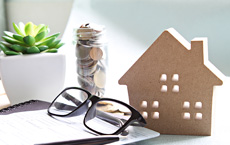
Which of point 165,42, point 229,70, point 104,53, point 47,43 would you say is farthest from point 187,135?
point 229,70

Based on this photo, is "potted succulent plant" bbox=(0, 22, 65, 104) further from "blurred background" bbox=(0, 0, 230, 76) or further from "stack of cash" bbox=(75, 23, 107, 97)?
"blurred background" bbox=(0, 0, 230, 76)

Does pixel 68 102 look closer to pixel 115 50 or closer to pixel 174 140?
pixel 174 140

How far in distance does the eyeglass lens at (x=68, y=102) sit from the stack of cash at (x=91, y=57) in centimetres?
7

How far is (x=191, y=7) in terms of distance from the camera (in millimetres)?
1319

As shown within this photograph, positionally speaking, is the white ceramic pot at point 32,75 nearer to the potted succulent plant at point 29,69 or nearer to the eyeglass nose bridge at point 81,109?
the potted succulent plant at point 29,69

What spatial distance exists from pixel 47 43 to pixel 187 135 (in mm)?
349

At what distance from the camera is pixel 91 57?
0.66 m

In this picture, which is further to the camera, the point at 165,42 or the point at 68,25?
the point at 68,25

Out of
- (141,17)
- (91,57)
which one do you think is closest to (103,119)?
(91,57)

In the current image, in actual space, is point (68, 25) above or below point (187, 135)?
above

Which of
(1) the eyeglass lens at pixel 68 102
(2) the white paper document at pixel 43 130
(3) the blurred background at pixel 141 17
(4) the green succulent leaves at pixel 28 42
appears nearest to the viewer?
(2) the white paper document at pixel 43 130

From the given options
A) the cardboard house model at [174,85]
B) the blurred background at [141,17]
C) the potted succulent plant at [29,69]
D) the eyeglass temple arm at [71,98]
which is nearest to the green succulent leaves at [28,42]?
the potted succulent plant at [29,69]

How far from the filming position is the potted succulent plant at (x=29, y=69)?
2.19 feet

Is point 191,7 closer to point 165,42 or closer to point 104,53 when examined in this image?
point 104,53
